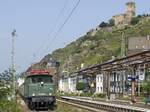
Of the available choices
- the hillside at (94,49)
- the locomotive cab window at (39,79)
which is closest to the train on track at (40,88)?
the locomotive cab window at (39,79)

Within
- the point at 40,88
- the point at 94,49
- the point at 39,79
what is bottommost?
the point at 40,88

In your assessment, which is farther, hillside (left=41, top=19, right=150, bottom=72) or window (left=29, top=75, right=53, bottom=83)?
hillside (left=41, top=19, right=150, bottom=72)

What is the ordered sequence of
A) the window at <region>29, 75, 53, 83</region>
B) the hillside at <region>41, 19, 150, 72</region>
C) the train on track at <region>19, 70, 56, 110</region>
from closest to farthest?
the train on track at <region>19, 70, 56, 110</region> → the window at <region>29, 75, 53, 83</region> → the hillside at <region>41, 19, 150, 72</region>

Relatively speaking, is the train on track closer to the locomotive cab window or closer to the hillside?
the locomotive cab window

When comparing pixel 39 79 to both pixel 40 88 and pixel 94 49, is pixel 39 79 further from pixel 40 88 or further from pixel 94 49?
pixel 94 49

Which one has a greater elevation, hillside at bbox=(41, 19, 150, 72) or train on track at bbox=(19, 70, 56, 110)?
hillside at bbox=(41, 19, 150, 72)

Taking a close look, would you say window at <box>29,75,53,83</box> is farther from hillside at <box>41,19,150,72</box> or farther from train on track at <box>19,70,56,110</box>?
hillside at <box>41,19,150,72</box>

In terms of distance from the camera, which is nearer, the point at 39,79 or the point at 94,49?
the point at 39,79

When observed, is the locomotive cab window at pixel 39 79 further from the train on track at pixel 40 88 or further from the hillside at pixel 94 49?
the hillside at pixel 94 49

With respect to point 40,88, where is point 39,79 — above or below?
above

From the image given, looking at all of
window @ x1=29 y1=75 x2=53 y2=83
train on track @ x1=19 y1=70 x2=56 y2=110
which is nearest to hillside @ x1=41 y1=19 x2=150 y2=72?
train on track @ x1=19 y1=70 x2=56 y2=110

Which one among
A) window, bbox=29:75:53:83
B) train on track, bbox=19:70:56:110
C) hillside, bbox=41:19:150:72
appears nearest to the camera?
train on track, bbox=19:70:56:110

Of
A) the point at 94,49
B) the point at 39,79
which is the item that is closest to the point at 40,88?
the point at 39,79

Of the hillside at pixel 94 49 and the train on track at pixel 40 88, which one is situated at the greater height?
the hillside at pixel 94 49
